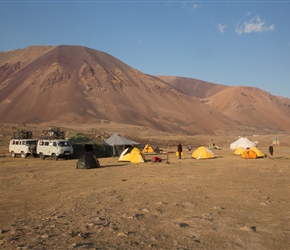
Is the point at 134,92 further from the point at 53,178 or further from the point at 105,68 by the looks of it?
the point at 53,178

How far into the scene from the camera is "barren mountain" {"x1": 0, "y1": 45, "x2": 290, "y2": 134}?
95875 mm

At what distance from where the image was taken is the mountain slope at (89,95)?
96125 millimetres

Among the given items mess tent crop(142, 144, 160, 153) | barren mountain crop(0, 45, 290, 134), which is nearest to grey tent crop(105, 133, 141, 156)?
mess tent crop(142, 144, 160, 153)

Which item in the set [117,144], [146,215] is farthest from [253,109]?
[146,215]

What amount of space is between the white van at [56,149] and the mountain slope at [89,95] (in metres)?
61.0

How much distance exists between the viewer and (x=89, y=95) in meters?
105

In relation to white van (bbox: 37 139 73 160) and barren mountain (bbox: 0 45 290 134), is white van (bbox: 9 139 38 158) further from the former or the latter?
barren mountain (bbox: 0 45 290 134)

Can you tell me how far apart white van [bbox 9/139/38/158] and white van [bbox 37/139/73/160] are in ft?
5.28

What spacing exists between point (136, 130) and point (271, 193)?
6944cm

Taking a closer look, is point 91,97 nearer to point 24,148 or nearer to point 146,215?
point 24,148

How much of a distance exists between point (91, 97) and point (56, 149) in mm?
78736

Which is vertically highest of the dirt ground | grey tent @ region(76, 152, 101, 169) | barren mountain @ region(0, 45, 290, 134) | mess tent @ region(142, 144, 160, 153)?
barren mountain @ region(0, 45, 290, 134)

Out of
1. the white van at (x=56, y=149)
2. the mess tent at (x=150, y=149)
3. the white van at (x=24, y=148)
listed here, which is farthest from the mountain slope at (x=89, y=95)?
the white van at (x=56, y=149)

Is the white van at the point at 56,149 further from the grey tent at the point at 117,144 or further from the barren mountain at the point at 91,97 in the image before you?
the barren mountain at the point at 91,97
